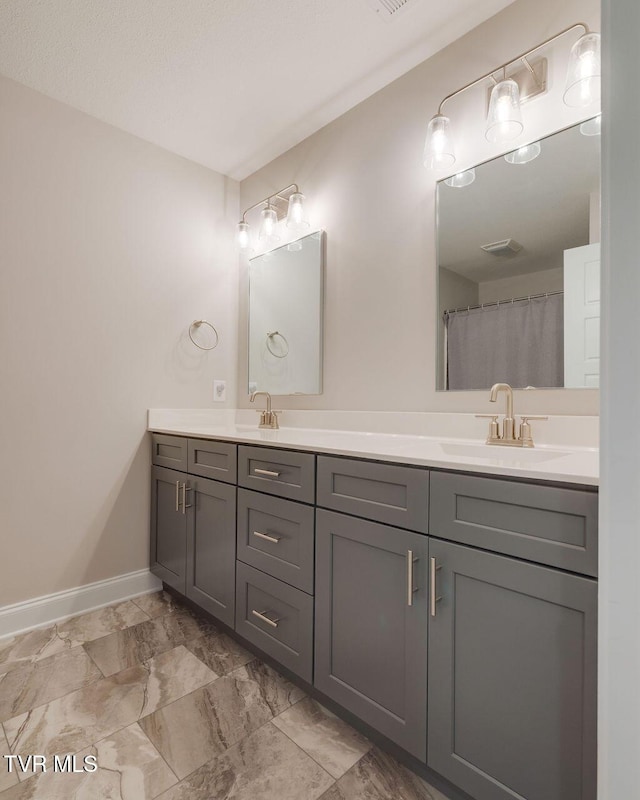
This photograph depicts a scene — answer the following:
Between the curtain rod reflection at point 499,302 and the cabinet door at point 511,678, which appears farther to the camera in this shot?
the curtain rod reflection at point 499,302

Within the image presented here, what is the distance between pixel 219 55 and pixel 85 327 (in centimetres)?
134

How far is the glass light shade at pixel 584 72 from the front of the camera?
134cm

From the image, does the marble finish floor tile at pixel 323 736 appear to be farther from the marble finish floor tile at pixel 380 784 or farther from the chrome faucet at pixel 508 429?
the chrome faucet at pixel 508 429

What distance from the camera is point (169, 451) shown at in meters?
2.22

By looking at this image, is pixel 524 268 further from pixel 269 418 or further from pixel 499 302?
pixel 269 418

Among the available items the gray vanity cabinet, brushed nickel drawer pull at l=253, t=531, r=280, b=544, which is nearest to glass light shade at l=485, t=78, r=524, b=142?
the gray vanity cabinet

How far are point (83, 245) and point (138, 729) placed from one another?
204 centimetres

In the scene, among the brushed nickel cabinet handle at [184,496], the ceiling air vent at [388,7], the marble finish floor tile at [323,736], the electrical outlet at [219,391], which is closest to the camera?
the marble finish floor tile at [323,736]

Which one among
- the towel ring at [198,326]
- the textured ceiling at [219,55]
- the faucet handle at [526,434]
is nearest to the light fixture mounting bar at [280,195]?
the textured ceiling at [219,55]

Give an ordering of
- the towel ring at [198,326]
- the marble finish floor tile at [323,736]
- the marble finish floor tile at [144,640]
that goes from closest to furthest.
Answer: the marble finish floor tile at [323,736], the marble finish floor tile at [144,640], the towel ring at [198,326]

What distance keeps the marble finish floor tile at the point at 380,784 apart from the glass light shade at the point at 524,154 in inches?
76.4

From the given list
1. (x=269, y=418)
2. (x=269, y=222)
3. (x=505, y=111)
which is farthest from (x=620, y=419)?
(x=269, y=222)

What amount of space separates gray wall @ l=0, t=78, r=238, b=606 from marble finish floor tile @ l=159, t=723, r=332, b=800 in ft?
4.20

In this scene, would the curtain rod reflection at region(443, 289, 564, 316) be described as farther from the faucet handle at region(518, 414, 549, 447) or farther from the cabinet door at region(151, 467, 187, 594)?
the cabinet door at region(151, 467, 187, 594)
